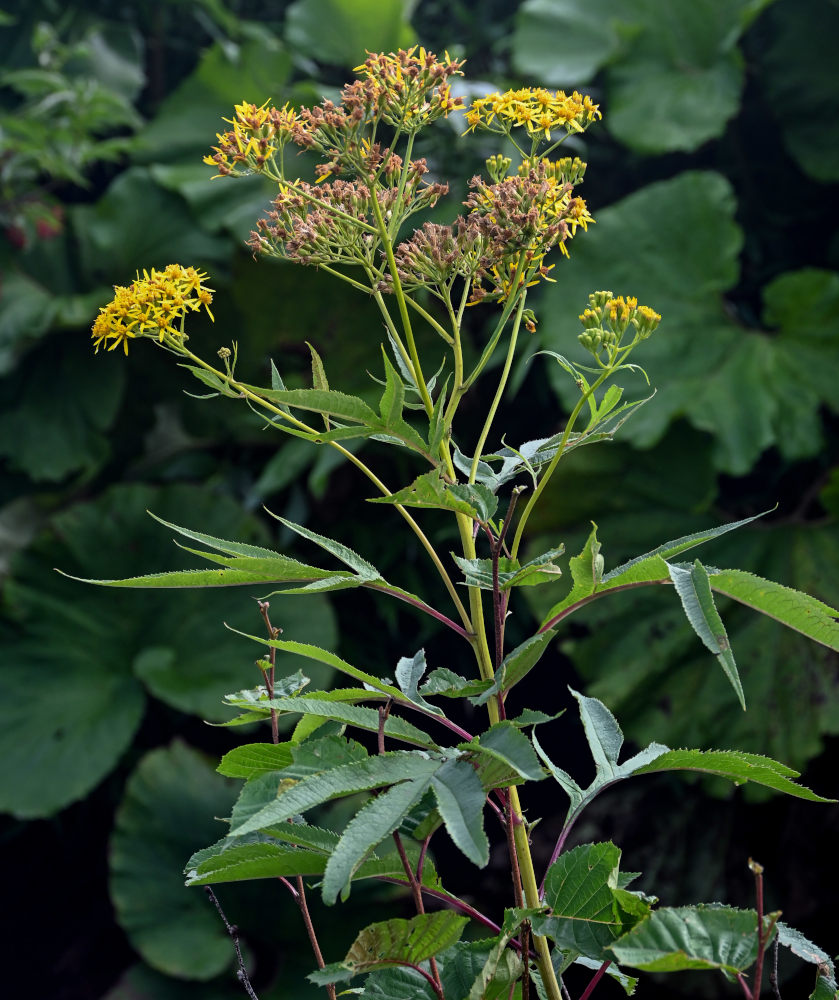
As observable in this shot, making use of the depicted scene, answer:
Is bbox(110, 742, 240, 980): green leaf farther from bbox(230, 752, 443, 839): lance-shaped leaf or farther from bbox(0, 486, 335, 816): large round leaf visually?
bbox(230, 752, 443, 839): lance-shaped leaf

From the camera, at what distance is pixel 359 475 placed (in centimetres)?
231

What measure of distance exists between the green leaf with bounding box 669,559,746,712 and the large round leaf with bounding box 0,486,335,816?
1.64 m

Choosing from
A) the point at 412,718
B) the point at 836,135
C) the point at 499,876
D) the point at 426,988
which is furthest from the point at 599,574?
the point at 836,135

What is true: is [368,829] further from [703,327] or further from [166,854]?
[703,327]

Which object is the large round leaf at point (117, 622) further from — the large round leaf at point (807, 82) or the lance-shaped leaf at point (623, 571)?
the lance-shaped leaf at point (623, 571)

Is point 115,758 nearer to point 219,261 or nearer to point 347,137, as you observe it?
point 219,261

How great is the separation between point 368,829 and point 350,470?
75.2 inches

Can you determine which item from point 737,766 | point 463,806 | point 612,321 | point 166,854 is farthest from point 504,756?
point 166,854

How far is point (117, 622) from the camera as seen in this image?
2162 millimetres

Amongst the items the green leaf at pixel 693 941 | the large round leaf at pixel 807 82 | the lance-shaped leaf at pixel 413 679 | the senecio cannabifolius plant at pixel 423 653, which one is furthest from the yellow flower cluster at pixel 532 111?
the large round leaf at pixel 807 82

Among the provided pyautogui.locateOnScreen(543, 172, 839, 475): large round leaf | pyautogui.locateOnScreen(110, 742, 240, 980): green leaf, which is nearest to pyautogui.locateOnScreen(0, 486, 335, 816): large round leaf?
pyautogui.locateOnScreen(110, 742, 240, 980): green leaf

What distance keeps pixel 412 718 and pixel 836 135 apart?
5.14 ft

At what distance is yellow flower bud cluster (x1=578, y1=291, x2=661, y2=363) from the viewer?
0.52 metres

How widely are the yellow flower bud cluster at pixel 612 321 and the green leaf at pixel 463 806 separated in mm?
221
